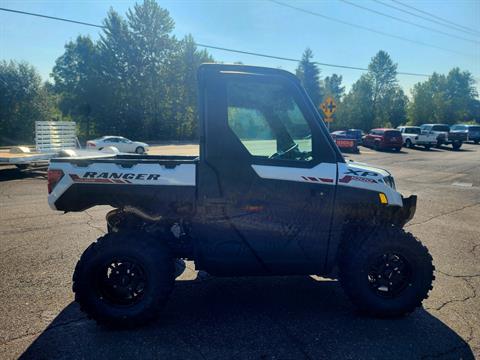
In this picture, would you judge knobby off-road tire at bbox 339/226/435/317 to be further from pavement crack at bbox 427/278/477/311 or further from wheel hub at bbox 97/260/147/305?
wheel hub at bbox 97/260/147/305

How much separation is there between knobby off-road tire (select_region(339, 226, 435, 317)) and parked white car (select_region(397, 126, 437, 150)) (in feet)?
103

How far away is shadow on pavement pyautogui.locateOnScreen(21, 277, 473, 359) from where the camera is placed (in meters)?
2.78

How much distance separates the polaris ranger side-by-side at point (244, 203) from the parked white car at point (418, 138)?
31.4m

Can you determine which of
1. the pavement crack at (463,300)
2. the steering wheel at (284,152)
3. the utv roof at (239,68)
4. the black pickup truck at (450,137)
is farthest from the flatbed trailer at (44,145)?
the black pickup truck at (450,137)

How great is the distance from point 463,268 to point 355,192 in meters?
2.84

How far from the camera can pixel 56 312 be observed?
3.37 m

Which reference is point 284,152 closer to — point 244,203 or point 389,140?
point 244,203

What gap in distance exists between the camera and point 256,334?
3.05 meters

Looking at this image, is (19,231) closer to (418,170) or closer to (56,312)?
(56,312)

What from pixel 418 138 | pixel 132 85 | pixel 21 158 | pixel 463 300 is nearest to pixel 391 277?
pixel 463 300

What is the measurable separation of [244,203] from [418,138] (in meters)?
32.3

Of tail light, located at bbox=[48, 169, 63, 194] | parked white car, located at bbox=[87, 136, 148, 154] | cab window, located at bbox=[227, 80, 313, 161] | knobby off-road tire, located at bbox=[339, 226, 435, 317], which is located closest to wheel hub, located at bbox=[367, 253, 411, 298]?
knobby off-road tire, located at bbox=[339, 226, 435, 317]

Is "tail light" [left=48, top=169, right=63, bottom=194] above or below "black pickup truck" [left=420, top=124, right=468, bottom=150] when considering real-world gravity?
below

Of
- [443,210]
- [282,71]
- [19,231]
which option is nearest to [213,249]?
[282,71]
